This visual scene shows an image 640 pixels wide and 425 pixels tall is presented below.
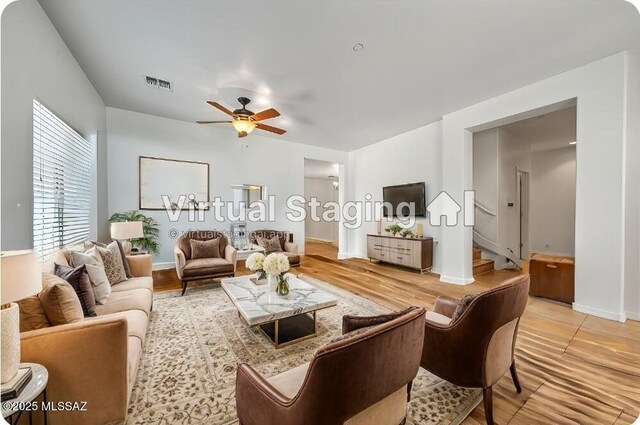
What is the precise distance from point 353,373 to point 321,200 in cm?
990

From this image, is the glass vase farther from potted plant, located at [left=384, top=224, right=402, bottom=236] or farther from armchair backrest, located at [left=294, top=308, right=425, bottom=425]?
potted plant, located at [left=384, top=224, right=402, bottom=236]

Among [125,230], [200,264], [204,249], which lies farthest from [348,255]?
[125,230]

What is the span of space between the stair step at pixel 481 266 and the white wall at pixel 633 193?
2.10 meters

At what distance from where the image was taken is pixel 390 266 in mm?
5621

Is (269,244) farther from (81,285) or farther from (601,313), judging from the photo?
(601,313)

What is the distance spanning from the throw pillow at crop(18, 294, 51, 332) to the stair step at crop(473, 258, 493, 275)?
571 centimetres

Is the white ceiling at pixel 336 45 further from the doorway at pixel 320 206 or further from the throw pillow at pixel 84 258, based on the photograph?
the doorway at pixel 320 206

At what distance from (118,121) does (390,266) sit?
6.13 metres

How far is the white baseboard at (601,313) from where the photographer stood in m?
2.73

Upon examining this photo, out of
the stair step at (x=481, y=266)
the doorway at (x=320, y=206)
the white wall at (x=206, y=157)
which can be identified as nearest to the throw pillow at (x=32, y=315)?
the white wall at (x=206, y=157)

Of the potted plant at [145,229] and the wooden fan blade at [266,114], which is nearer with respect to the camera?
the wooden fan blade at [266,114]

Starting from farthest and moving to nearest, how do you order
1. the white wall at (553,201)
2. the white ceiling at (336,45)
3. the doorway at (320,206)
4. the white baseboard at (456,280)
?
the doorway at (320,206) → the white wall at (553,201) → the white baseboard at (456,280) → the white ceiling at (336,45)

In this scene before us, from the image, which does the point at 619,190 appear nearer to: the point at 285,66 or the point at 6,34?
the point at 285,66

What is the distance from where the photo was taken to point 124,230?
3373mm
